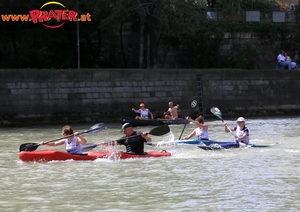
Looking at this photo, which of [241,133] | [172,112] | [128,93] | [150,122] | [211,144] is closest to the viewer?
[211,144]

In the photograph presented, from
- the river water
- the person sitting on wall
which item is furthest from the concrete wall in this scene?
the river water

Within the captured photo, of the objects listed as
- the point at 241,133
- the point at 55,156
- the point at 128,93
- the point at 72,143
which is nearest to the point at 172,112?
the point at 128,93

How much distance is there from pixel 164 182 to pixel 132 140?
10.3ft

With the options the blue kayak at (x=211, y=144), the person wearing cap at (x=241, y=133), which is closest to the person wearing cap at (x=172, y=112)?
the blue kayak at (x=211, y=144)

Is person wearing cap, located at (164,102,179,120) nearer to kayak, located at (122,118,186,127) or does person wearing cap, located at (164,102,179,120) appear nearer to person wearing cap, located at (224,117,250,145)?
kayak, located at (122,118,186,127)

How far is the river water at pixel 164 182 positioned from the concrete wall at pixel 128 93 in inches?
311

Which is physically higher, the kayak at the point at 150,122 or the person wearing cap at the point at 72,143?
the person wearing cap at the point at 72,143

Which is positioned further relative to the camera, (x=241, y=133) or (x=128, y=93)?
(x=128, y=93)

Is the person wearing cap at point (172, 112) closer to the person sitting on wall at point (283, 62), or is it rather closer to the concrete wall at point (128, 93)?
the concrete wall at point (128, 93)

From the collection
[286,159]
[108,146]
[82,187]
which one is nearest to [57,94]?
[108,146]

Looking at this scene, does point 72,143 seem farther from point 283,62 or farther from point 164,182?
point 283,62

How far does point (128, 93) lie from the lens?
32125 mm

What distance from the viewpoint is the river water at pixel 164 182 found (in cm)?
1312

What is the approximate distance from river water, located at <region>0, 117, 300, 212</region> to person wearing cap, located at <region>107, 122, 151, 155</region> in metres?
0.31
